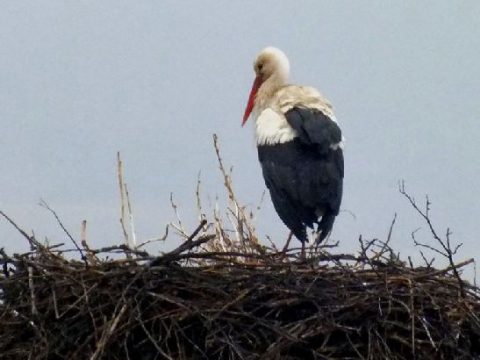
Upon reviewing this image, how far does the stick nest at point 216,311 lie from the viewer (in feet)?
15.5

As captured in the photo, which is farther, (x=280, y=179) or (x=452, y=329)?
(x=280, y=179)

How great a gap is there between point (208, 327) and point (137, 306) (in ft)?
0.93

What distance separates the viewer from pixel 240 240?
240 inches

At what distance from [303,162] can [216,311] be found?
2.61 m

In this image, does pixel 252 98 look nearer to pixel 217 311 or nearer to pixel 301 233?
pixel 301 233

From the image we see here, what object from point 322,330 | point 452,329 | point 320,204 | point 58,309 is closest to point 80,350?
point 58,309

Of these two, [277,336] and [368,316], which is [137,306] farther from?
[368,316]

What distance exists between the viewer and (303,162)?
23.6 ft

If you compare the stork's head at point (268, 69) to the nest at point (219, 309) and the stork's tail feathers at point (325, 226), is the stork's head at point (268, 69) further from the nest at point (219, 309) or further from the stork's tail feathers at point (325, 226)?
the nest at point (219, 309)

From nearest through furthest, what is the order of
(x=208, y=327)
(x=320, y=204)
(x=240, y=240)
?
(x=208, y=327) < (x=240, y=240) < (x=320, y=204)

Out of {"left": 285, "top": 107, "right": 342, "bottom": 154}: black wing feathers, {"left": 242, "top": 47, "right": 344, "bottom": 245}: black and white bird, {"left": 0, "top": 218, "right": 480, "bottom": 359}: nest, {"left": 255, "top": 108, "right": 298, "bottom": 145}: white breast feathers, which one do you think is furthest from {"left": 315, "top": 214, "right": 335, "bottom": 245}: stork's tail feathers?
{"left": 0, "top": 218, "right": 480, "bottom": 359}: nest

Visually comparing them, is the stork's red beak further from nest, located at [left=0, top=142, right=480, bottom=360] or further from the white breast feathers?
nest, located at [left=0, top=142, right=480, bottom=360]

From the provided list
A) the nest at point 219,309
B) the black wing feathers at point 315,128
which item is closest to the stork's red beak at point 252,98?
the black wing feathers at point 315,128

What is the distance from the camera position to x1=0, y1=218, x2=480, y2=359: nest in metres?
4.71
